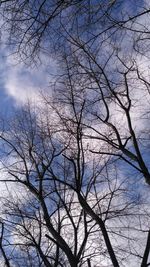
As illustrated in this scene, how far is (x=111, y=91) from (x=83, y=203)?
2.72 m

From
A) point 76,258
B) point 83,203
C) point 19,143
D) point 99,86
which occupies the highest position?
point 19,143

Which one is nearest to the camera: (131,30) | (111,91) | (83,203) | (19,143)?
(131,30)

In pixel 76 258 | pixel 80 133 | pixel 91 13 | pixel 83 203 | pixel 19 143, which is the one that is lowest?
pixel 76 258

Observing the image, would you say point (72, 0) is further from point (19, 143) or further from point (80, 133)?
point (19, 143)

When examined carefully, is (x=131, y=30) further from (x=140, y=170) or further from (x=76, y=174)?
(x=76, y=174)

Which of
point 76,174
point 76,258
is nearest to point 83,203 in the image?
point 76,174

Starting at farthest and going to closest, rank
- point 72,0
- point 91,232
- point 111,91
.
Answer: point 91,232 → point 111,91 → point 72,0

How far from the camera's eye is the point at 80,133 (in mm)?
9398

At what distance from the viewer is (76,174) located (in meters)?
9.05

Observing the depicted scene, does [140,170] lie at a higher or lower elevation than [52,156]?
lower

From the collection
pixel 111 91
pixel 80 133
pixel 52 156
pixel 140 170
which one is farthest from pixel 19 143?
pixel 140 170

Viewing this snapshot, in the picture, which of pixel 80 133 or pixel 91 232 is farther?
pixel 91 232

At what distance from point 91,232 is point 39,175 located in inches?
81.7

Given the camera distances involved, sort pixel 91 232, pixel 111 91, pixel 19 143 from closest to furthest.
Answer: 1. pixel 111 91
2. pixel 91 232
3. pixel 19 143
